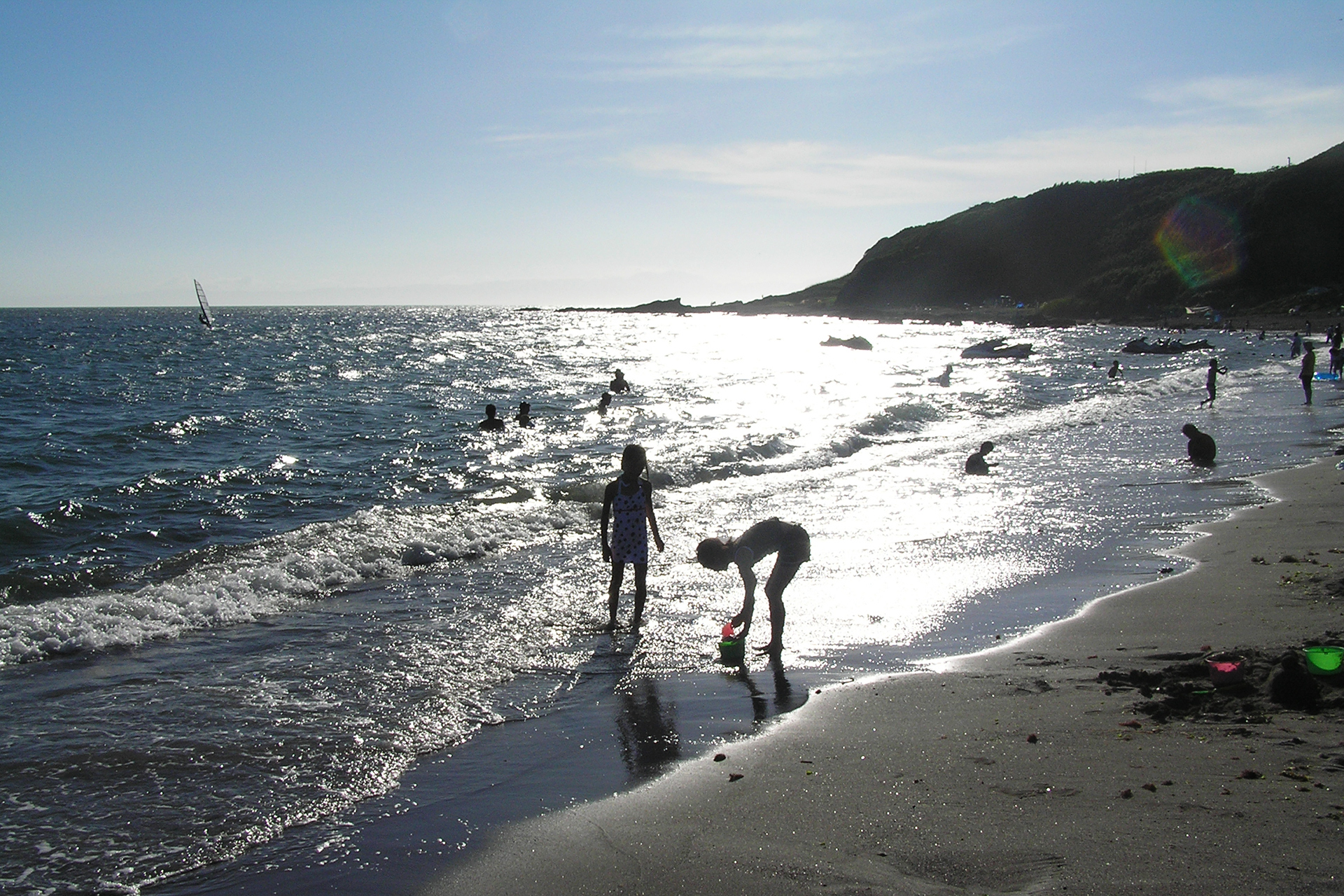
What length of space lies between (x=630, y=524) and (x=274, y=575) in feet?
15.3

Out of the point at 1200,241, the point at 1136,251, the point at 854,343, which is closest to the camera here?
the point at 854,343

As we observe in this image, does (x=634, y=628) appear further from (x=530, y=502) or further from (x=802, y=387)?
(x=802, y=387)

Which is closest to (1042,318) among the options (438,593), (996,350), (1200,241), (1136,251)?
(1200,241)

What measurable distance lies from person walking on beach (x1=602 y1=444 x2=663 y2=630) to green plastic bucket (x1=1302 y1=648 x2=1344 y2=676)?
526cm

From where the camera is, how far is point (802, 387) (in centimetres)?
4316

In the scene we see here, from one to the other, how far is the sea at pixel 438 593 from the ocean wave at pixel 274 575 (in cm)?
5

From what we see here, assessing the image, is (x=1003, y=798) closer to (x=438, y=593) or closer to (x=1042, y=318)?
(x=438, y=593)

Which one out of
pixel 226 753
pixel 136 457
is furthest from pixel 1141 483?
pixel 136 457

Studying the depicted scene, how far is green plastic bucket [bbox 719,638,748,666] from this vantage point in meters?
7.25

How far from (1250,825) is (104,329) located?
120414mm

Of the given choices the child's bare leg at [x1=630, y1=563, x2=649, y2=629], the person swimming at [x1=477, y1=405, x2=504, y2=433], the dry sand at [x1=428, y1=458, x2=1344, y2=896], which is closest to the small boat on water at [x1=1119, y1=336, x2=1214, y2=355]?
the person swimming at [x1=477, y1=405, x2=504, y2=433]

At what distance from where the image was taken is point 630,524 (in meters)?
8.91

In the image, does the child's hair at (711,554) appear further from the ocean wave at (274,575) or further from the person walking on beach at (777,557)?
the ocean wave at (274,575)

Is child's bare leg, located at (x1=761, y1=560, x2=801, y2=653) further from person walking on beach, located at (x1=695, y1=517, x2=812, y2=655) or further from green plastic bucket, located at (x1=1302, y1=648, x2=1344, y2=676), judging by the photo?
green plastic bucket, located at (x1=1302, y1=648, x2=1344, y2=676)
